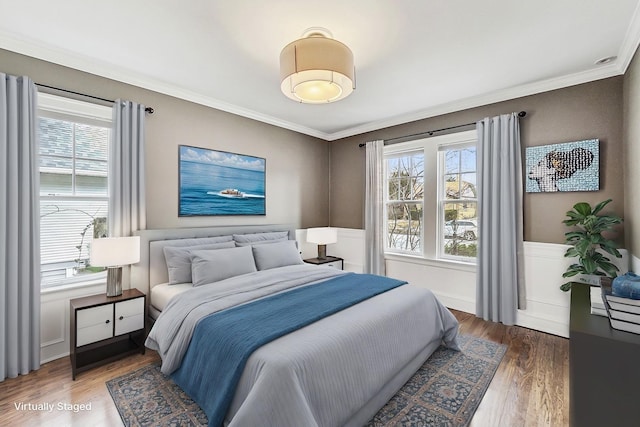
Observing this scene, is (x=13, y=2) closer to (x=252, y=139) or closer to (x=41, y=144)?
(x=41, y=144)

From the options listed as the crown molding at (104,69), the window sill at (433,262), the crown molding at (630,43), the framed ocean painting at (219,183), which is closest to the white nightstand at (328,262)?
the window sill at (433,262)

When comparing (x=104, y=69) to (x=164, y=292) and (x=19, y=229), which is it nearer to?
(x=19, y=229)

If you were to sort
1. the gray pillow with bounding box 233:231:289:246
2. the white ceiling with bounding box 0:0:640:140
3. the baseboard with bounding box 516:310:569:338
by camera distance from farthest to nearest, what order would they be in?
1. the gray pillow with bounding box 233:231:289:246
2. the baseboard with bounding box 516:310:569:338
3. the white ceiling with bounding box 0:0:640:140

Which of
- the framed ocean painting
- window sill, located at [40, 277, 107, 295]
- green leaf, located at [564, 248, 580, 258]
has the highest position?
the framed ocean painting

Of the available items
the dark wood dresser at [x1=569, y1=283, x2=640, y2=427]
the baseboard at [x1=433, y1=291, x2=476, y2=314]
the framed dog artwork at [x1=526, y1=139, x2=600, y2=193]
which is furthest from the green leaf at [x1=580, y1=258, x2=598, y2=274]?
the dark wood dresser at [x1=569, y1=283, x2=640, y2=427]

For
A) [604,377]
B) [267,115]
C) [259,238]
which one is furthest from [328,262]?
[604,377]

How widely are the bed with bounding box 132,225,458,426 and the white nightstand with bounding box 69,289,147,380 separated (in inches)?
9.1

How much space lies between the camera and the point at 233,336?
5.65 feet

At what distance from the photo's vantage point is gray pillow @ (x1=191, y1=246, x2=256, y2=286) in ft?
9.29

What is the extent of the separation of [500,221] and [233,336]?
10.2 feet

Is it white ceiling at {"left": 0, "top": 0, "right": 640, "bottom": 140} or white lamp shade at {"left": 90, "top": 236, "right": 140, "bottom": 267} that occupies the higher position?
white ceiling at {"left": 0, "top": 0, "right": 640, "bottom": 140}

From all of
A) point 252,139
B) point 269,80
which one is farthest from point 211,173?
point 269,80

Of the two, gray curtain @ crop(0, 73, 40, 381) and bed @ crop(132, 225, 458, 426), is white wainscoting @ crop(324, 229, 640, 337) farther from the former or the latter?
gray curtain @ crop(0, 73, 40, 381)

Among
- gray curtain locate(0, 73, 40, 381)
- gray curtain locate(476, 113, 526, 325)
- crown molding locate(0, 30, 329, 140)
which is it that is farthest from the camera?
gray curtain locate(476, 113, 526, 325)
